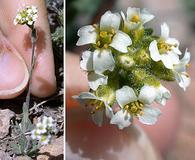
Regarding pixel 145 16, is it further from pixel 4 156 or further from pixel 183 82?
pixel 4 156

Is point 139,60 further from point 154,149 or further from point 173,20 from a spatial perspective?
point 173,20

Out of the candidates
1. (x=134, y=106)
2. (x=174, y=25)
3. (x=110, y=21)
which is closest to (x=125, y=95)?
(x=134, y=106)

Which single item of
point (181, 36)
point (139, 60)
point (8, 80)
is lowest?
point (181, 36)

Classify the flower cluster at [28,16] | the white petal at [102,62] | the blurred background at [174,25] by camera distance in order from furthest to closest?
the blurred background at [174,25], the flower cluster at [28,16], the white petal at [102,62]

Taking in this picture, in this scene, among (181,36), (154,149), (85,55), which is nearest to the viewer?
(85,55)

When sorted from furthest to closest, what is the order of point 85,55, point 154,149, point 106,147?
point 154,149 < point 106,147 < point 85,55

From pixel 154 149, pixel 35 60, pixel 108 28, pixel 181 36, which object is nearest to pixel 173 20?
pixel 181 36

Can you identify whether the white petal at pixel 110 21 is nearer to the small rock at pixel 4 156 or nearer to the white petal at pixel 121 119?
the white petal at pixel 121 119

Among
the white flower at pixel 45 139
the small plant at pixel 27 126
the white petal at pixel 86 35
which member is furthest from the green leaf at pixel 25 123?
the white petal at pixel 86 35
